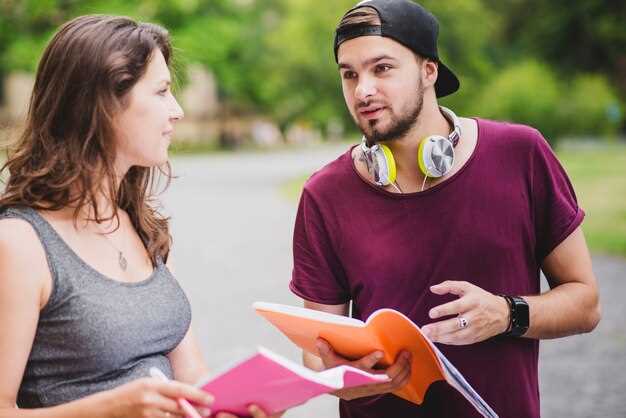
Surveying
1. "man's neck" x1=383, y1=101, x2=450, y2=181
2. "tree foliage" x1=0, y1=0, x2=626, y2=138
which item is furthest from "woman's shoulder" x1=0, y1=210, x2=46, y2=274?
"tree foliage" x1=0, y1=0, x2=626, y2=138

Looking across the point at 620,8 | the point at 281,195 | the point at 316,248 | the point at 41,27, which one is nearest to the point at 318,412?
the point at 316,248

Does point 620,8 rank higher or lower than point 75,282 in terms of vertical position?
higher

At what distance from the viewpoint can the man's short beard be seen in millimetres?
2373

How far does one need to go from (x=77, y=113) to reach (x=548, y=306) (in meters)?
1.31

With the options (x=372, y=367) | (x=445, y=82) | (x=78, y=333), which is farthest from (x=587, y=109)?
(x=78, y=333)

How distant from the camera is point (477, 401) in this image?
2000 millimetres

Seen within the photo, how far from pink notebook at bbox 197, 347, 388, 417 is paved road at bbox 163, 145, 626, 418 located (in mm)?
52

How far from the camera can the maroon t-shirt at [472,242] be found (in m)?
2.30

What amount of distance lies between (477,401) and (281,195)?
57.2 ft

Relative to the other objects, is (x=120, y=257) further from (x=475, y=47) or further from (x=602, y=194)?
(x=475, y=47)

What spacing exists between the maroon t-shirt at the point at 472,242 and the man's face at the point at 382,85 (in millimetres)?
166

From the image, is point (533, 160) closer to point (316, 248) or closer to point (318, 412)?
point (316, 248)

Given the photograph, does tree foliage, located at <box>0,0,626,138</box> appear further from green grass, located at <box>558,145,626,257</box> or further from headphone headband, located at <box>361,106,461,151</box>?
headphone headband, located at <box>361,106,461,151</box>

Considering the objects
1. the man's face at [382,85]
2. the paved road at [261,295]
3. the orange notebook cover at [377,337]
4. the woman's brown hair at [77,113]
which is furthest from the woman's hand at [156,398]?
the man's face at [382,85]
